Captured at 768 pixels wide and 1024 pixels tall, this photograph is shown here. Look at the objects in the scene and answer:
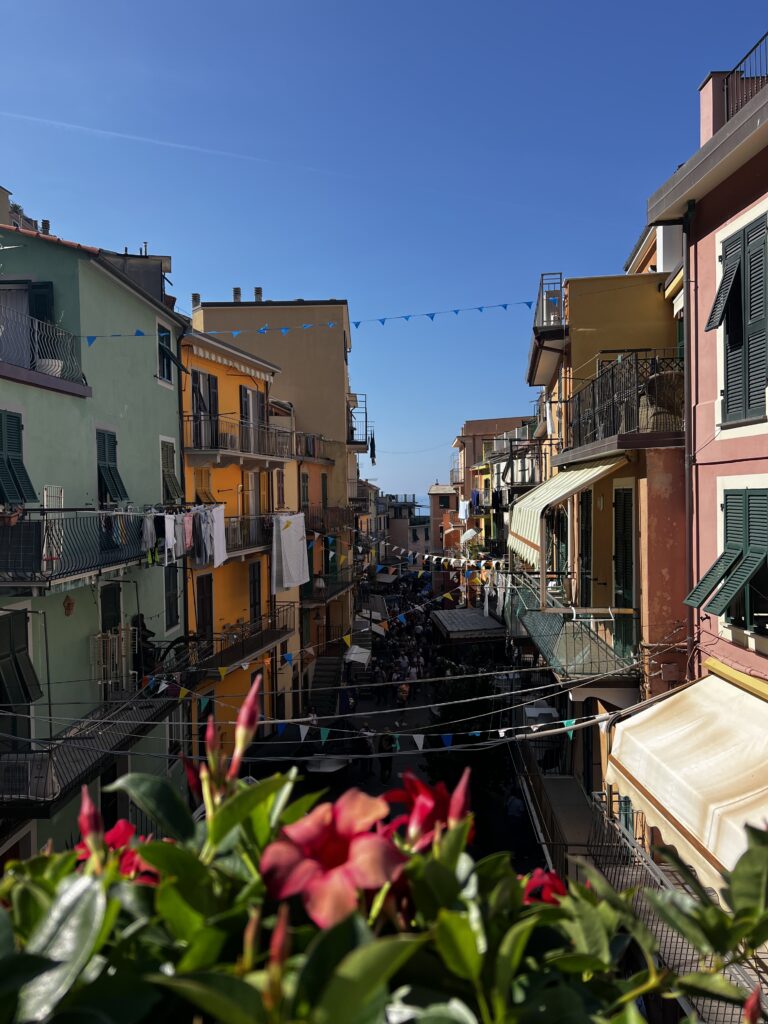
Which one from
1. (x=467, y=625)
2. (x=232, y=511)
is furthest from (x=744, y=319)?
(x=467, y=625)

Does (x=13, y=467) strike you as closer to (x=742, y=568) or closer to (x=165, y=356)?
(x=165, y=356)

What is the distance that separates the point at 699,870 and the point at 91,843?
703 cm

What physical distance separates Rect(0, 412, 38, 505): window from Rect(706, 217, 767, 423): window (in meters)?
9.92

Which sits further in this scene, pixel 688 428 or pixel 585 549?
pixel 585 549

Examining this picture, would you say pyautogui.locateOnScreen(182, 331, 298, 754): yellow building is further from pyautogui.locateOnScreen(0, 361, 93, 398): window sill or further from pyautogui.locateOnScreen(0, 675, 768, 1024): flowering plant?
pyautogui.locateOnScreen(0, 675, 768, 1024): flowering plant

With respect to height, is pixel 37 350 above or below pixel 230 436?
above

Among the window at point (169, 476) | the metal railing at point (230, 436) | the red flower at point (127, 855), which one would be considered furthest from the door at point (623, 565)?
the metal railing at point (230, 436)

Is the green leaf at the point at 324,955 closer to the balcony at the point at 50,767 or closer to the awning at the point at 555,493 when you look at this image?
the balcony at the point at 50,767

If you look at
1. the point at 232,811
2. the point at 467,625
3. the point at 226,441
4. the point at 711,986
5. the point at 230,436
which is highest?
→ the point at 230,436

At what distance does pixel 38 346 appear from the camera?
12953 millimetres

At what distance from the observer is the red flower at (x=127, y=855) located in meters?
1.61

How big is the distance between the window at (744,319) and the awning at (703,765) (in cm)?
326

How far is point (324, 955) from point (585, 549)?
620 inches

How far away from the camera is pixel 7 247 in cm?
1338
